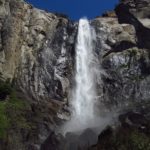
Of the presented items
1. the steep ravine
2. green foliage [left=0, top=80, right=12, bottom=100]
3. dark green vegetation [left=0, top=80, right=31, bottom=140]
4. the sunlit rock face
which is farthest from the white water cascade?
green foliage [left=0, top=80, right=12, bottom=100]

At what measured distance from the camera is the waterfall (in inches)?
3708

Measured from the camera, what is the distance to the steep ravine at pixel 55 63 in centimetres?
8831

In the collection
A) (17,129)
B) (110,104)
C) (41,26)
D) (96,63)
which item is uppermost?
(41,26)

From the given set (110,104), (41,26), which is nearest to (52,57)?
(41,26)

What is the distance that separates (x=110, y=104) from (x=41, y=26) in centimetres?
2412

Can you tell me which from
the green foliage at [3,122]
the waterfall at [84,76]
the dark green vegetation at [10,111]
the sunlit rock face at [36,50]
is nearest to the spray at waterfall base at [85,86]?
the waterfall at [84,76]

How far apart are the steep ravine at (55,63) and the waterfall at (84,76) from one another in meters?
1.34

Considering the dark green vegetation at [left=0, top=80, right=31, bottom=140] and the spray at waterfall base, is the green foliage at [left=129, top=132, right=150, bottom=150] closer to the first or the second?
the dark green vegetation at [left=0, top=80, right=31, bottom=140]

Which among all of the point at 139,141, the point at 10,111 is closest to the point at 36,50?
the point at 10,111

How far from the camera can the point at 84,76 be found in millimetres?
102125

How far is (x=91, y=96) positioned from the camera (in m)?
97.7

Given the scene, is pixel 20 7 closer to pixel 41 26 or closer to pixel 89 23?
pixel 41 26

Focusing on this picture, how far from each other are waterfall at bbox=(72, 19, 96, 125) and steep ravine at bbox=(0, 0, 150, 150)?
4.40 ft

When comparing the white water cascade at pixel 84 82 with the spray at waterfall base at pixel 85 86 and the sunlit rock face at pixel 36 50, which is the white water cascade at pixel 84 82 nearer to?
the spray at waterfall base at pixel 85 86
